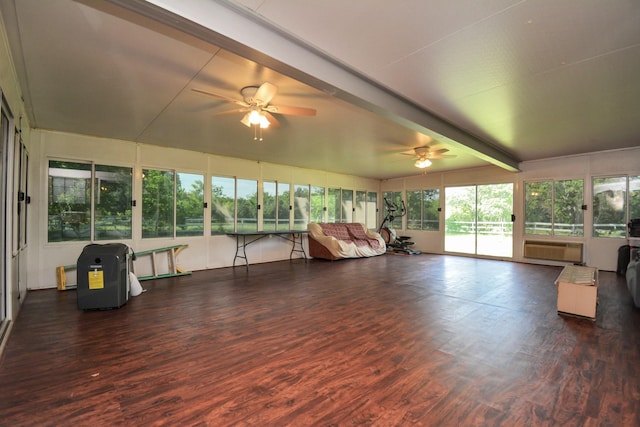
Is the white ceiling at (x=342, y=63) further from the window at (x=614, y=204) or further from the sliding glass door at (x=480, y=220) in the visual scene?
the sliding glass door at (x=480, y=220)

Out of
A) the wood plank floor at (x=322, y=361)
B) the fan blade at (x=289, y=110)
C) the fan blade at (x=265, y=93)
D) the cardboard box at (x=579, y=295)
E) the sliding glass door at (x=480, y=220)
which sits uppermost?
the fan blade at (x=265, y=93)

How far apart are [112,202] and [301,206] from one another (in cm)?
436

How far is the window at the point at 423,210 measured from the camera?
30.0ft

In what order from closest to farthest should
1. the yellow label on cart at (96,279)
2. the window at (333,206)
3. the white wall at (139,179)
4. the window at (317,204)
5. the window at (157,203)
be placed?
the yellow label on cart at (96,279) < the white wall at (139,179) < the window at (157,203) < the window at (317,204) < the window at (333,206)

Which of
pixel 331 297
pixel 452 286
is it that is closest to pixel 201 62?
pixel 331 297

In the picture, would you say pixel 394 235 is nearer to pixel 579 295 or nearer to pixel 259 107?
pixel 579 295

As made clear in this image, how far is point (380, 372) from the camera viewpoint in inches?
83.5

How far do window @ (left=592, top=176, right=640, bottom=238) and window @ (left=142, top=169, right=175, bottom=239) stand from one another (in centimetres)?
891

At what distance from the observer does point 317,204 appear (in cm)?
862

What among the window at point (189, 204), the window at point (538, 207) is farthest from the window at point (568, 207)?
the window at point (189, 204)

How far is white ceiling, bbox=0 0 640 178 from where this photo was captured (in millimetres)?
1894

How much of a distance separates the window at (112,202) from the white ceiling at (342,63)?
2.74 ft

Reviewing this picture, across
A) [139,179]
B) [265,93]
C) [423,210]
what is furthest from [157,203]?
[423,210]

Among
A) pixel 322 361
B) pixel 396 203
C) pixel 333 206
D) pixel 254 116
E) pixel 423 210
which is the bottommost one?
pixel 322 361
